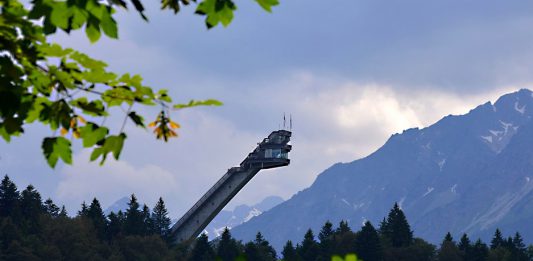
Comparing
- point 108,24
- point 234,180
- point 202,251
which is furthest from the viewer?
point 202,251

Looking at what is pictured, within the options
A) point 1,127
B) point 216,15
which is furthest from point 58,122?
point 216,15

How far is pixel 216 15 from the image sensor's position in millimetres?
9070

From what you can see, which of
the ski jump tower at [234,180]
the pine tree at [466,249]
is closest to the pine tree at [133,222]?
the ski jump tower at [234,180]

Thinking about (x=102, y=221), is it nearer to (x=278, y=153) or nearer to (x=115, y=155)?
(x=278, y=153)

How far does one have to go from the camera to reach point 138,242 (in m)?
134

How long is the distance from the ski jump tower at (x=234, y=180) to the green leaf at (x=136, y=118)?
379 feet

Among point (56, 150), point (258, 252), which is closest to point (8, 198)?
point (258, 252)

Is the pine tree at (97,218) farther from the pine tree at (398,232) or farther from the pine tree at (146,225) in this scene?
the pine tree at (398,232)

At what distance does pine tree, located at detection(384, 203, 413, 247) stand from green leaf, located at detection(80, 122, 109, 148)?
136 metres

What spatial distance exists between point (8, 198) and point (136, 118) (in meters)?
122

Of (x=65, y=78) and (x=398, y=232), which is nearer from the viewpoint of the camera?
(x=65, y=78)

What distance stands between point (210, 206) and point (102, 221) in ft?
56.4

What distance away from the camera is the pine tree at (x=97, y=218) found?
134m

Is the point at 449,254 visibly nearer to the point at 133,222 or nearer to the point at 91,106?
the point at 133,222
